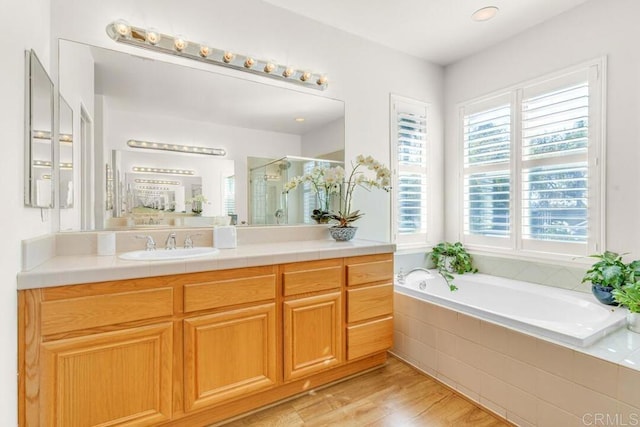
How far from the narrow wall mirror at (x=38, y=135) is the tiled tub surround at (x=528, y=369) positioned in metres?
2.32

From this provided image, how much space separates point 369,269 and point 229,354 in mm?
1031

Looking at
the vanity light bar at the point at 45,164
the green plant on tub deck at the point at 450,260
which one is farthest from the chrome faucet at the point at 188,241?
the green plant on tub deck at the point at 450,260

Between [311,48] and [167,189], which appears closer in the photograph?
[167,189]

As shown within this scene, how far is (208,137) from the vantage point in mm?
2164

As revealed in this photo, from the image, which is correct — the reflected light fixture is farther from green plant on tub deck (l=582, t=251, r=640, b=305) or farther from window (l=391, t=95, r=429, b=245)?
green plant on tub deck (l=582, t=251, r=640, b=305)

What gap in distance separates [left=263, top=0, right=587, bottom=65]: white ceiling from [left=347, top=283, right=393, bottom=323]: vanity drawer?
6.91ft

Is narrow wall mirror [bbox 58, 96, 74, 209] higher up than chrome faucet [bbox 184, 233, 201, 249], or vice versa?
narrow wall mirror [bbox 58, 96, 74, 209]

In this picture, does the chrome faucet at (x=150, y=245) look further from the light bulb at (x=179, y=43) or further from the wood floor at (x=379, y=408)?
the light bulb at (x=179, y=43)

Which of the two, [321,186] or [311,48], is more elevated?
[311,48]

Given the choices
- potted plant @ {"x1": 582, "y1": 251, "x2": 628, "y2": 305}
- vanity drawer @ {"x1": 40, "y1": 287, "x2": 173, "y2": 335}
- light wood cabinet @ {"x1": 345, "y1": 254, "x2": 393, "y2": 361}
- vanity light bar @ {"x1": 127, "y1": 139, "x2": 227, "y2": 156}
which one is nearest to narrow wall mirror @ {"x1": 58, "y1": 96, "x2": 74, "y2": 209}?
vanity light bar @ {"x1": 127, "y1": 139, "x2": 227, "y2": 156}

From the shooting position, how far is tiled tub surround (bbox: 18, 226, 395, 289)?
128 centimetres

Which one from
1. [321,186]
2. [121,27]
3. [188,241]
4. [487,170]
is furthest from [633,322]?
[121,27]

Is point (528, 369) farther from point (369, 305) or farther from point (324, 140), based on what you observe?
point (324, 140)

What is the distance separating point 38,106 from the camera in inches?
56.3
